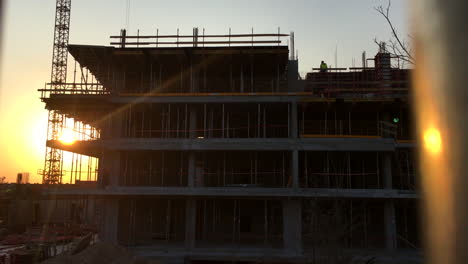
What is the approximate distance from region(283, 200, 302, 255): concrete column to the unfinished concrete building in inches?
2.4

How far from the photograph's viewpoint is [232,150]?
24359 millimetres

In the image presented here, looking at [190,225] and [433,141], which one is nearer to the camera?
[433,141]

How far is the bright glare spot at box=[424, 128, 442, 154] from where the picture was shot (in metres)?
1.28

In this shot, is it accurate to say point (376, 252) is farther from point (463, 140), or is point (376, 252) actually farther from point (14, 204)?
point (14, 204)

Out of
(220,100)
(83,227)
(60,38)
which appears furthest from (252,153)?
(60,38)

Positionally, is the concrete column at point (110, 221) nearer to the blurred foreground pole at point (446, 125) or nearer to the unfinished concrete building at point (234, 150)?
the unfinished concrete building at point (234, 150)

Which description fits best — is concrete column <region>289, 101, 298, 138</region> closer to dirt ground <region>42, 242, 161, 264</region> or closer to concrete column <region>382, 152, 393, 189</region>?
concrete column <region>382, 152, 393, 189</region>

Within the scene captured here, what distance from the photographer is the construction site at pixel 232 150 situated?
23703mm

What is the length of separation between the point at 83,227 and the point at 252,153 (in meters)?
22.6

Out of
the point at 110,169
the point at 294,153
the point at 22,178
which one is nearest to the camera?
the point at 294,153

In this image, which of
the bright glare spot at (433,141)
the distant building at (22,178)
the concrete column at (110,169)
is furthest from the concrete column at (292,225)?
the distant building at (22,178)

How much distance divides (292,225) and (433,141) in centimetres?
2329

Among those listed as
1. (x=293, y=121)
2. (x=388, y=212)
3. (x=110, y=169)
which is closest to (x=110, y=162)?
(x=110, y=169)

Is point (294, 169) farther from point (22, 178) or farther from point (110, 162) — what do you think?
point (22, 178)
